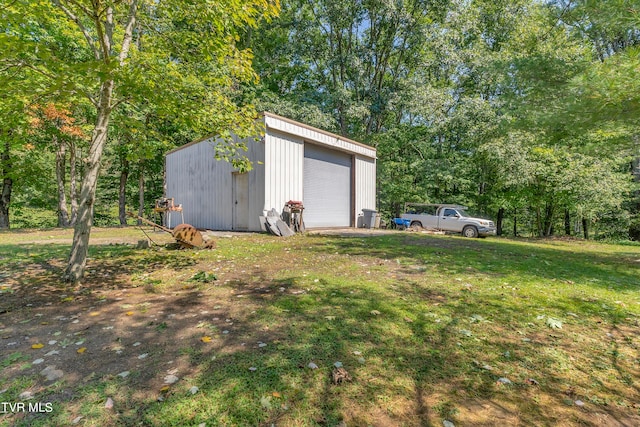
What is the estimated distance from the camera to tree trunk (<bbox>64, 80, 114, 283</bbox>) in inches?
177

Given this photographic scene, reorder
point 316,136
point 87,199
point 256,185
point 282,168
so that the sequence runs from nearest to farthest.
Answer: point 87,199, point 256,185, point 282,168, point 316,136

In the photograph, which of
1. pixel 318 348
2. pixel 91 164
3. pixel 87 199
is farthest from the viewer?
pixel 91 164

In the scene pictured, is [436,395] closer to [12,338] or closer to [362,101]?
[12,338]

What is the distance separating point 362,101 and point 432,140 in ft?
19.3

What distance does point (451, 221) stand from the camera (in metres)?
14.3

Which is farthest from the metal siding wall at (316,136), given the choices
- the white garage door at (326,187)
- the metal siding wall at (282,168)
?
the white garage door at (326,187)

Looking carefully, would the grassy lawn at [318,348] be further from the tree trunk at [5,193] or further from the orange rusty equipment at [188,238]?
the tree trunk at [5,193]

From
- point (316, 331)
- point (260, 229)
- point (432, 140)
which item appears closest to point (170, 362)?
point (316, 331)

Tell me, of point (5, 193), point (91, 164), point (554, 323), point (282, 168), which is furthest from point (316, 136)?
point (5, 193)

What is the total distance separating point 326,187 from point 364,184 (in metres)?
3.01

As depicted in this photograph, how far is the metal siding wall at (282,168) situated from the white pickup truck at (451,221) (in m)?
6.80

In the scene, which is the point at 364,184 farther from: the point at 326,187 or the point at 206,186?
the point at 206,186

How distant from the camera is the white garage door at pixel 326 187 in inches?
508

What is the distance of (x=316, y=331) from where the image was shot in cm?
290
